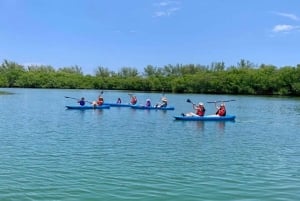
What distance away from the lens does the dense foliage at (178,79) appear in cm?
9675

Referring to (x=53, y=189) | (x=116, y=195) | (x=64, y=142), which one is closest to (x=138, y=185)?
(x=116, y=195)

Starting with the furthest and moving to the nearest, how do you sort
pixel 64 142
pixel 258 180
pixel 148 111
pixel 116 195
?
pixel 148 111
pixel 64 142
pixel 258 180
pixel 116 195

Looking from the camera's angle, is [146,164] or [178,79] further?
[178,79]

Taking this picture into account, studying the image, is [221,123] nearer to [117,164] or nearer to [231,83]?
[117,164]

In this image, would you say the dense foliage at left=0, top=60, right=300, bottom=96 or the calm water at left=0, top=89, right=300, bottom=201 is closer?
the calm water at left=0, top=89, right=300, bottom=201

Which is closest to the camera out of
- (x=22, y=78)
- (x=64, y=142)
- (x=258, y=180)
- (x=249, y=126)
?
(x=258, y=180)

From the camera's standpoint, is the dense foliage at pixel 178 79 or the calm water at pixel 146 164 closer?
the calm water at pixel 146 164

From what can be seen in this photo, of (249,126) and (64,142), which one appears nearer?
(64,142)

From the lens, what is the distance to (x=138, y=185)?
11.8 metres

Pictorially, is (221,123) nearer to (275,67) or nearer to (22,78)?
(275,67)

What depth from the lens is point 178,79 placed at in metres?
117

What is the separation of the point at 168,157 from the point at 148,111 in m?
23.1

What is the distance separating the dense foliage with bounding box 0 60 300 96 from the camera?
9675 cm

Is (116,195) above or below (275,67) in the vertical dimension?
below
